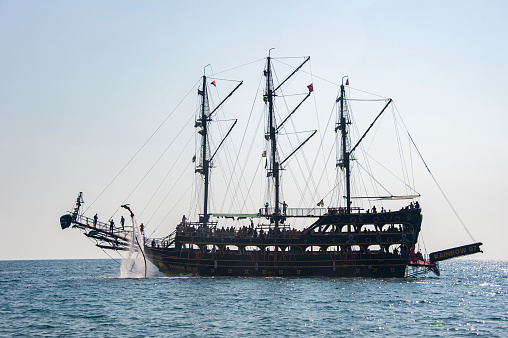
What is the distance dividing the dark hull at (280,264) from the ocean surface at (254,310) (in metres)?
3.82

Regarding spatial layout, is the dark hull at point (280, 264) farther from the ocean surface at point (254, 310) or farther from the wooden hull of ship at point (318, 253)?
the ocean surface at point (254, 310)

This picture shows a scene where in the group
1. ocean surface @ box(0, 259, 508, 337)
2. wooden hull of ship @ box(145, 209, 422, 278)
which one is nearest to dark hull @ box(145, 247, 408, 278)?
wooden hull of ship @ box(145, 209, 422, 278)

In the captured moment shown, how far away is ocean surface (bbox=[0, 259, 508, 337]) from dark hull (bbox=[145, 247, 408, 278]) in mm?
3817

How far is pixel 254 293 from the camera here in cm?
3966

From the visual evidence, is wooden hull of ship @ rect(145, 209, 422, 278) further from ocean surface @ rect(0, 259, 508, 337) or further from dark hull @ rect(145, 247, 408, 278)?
ocean surface @ rect(0, 259, 508, 337)

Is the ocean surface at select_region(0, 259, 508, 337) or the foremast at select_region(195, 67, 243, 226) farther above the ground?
the foremast at select_region(195, 67, 243, 226)

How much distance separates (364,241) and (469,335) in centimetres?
2548

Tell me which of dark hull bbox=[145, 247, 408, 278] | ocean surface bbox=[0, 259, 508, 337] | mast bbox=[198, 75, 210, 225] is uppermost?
mast bbox=[198, 75, 210, 225]

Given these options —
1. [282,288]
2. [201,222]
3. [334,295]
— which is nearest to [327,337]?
[334,295]

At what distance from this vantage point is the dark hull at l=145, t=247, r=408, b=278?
51.3 meters

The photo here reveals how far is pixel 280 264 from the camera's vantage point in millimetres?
52438

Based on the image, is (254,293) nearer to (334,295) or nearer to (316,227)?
(334,295)

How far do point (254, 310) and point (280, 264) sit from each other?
20.9 meters

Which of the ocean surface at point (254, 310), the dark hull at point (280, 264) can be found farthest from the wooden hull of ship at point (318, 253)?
the ocean surface at point (254, 310)
